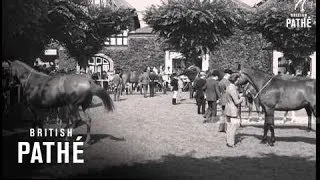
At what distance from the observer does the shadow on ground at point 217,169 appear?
7785mm

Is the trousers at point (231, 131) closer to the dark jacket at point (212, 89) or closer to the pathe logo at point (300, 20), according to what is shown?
the pathe logo at point (300, 20)

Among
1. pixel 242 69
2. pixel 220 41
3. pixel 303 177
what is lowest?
pixel 303 177

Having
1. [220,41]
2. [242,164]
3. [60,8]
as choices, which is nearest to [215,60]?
Result: [220,41]

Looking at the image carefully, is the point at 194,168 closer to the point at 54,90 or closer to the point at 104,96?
the point at 104,96

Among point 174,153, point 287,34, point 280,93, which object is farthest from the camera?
point 287,34

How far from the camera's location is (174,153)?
9797mm

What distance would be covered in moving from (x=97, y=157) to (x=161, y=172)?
1520mm

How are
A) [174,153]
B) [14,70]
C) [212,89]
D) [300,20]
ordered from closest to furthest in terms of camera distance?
[174,153]
[14,70]
[300,20]
[212,89]

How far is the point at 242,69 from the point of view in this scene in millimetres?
11500

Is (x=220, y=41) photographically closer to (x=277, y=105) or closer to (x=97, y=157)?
(x=277, y=105)

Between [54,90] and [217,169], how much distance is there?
4257 millimetres
